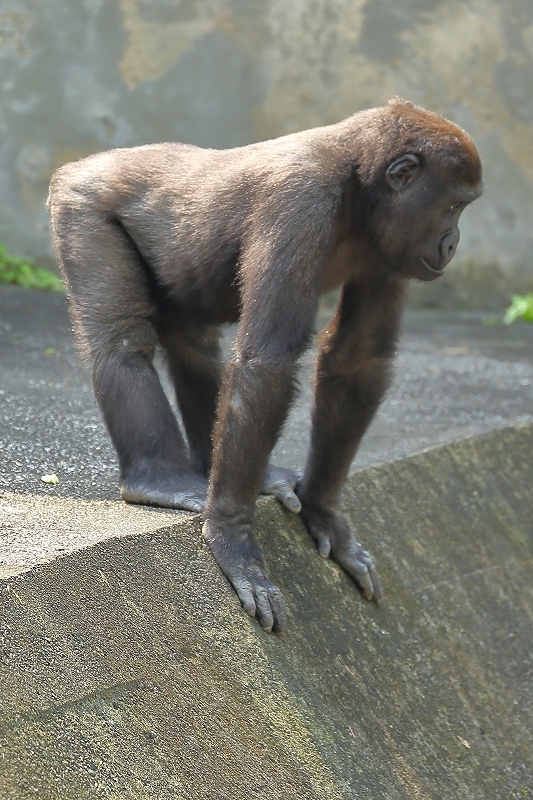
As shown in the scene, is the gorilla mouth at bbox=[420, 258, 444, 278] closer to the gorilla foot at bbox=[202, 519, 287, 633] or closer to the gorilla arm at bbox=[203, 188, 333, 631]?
the gorilla arm at bbox=[203, 188, 333, 631]

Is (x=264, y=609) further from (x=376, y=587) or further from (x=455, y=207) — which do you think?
(x=455, y=207)

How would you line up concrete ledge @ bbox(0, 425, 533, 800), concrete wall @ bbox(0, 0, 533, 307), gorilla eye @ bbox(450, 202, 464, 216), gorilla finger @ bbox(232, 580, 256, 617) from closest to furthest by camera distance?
concrete ledge @ bbox(0, 425, 533, 800), gorilla finger @ bbox(232, 580, 256, 617), gorilla eye @ bbox(450, 202, 464, 216), concrete wall @ bbox(0, 0, 533, 307)

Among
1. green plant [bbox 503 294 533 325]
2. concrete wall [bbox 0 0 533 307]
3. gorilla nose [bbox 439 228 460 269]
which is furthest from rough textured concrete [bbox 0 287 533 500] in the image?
concrete wall [bbox 0 0 533 307]

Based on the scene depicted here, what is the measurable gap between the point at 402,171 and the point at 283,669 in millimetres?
2162

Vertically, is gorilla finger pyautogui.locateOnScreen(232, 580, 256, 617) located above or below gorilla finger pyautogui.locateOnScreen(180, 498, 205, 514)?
below

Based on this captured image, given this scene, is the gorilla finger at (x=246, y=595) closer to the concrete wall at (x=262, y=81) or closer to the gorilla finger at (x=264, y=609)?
the gorilla finger at (x=264, y=609)

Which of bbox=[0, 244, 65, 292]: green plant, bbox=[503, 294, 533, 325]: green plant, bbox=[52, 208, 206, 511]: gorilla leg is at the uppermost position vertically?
bbox=[52, 208, 206, 511]: gorilla leg

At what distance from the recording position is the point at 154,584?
3.98 m

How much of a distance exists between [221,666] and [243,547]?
526 millimetres

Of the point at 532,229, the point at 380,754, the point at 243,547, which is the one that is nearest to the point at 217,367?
the point at 243,547

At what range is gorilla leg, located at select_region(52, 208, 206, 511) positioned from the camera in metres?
4.75

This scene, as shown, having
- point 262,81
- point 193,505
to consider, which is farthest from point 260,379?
point 262,81

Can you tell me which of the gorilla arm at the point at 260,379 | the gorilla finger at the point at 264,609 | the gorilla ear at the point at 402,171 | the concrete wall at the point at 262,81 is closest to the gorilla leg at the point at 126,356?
the gorilla arm at the point at 260,379

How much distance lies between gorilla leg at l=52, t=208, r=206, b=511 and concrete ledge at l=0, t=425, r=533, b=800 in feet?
1.24
